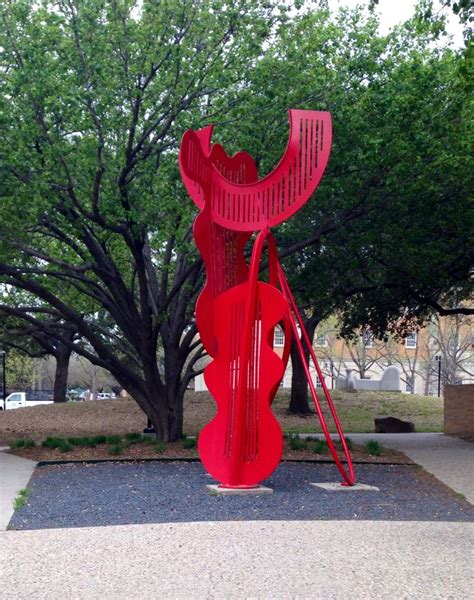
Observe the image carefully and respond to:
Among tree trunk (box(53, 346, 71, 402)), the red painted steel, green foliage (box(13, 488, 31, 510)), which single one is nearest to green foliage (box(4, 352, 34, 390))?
tree trunk (box(53, 346, 71, 402))

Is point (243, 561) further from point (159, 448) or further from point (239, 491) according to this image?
point (159, 448)

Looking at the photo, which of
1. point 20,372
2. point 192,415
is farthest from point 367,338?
point 20,372

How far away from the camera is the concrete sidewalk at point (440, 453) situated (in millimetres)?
13836

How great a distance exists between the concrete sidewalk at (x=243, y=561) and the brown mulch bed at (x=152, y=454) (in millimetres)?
6289

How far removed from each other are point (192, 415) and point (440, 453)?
1039cm

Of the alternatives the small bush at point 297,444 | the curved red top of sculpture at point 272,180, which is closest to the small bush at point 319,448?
the small bush at point 297,444

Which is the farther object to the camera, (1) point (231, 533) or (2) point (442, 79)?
(2) point (442, 79)

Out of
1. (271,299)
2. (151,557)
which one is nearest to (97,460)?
(271,299)

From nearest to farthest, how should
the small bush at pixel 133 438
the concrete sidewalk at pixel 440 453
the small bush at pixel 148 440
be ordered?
1. the concrete sidewalk at pixel 440 453
2. the small bush at pixel 148 440
3. the small bush at pixel 133 438

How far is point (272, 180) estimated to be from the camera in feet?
40.4

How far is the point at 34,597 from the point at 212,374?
5946 mm

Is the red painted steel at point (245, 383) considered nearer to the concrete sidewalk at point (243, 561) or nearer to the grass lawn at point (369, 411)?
the concrete sidewalk at point (243, 561)

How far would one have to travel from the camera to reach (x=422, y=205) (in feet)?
57.5

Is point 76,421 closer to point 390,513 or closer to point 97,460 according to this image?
point 97,460
